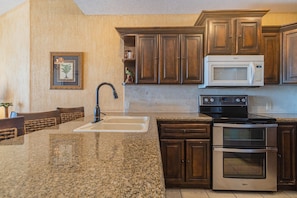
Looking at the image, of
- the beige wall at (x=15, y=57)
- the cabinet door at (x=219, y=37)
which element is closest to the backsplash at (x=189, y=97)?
the cabinet door at (x=219, y=37)

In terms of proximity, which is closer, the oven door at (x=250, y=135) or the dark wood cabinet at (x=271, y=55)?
the oven door at (x=250, y=135)

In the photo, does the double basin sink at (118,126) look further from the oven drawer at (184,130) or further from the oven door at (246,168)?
the oven door at (246,168)

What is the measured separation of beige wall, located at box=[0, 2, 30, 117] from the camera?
3.43 m

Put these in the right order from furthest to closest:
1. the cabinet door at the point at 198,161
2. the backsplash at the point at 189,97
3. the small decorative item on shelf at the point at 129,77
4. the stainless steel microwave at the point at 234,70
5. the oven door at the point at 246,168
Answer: the backsplash at the point at 189,97 < the small decorative item on shelf at the point at 129,77 < the stainless steel microwave at the point at 234,70 < the cabinet door at the point at 198,161 < the oven door at the point at 246,168

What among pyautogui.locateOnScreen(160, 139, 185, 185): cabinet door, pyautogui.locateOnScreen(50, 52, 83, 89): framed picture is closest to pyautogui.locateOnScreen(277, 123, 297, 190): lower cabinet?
pyautogui.locateOnScreen(160, 139, 185, 185): cabinet door

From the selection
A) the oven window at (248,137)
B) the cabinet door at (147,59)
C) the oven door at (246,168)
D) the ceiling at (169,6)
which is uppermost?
the ceiling at (169,6)

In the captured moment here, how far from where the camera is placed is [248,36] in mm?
2844

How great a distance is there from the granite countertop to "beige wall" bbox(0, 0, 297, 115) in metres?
2.20

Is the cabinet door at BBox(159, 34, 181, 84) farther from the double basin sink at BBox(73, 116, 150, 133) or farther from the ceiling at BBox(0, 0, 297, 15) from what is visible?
the double basin sink at BBox(73, 116, 150, 133)

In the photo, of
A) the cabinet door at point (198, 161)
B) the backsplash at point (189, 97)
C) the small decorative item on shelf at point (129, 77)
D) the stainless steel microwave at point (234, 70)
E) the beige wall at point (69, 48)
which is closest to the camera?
the cabinet door at point (198, 161)

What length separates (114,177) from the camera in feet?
2.23

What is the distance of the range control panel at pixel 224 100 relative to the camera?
318 cm

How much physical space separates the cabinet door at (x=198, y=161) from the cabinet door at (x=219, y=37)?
4.03 ft

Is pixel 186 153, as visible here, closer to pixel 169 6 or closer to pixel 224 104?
pixel 224 104
